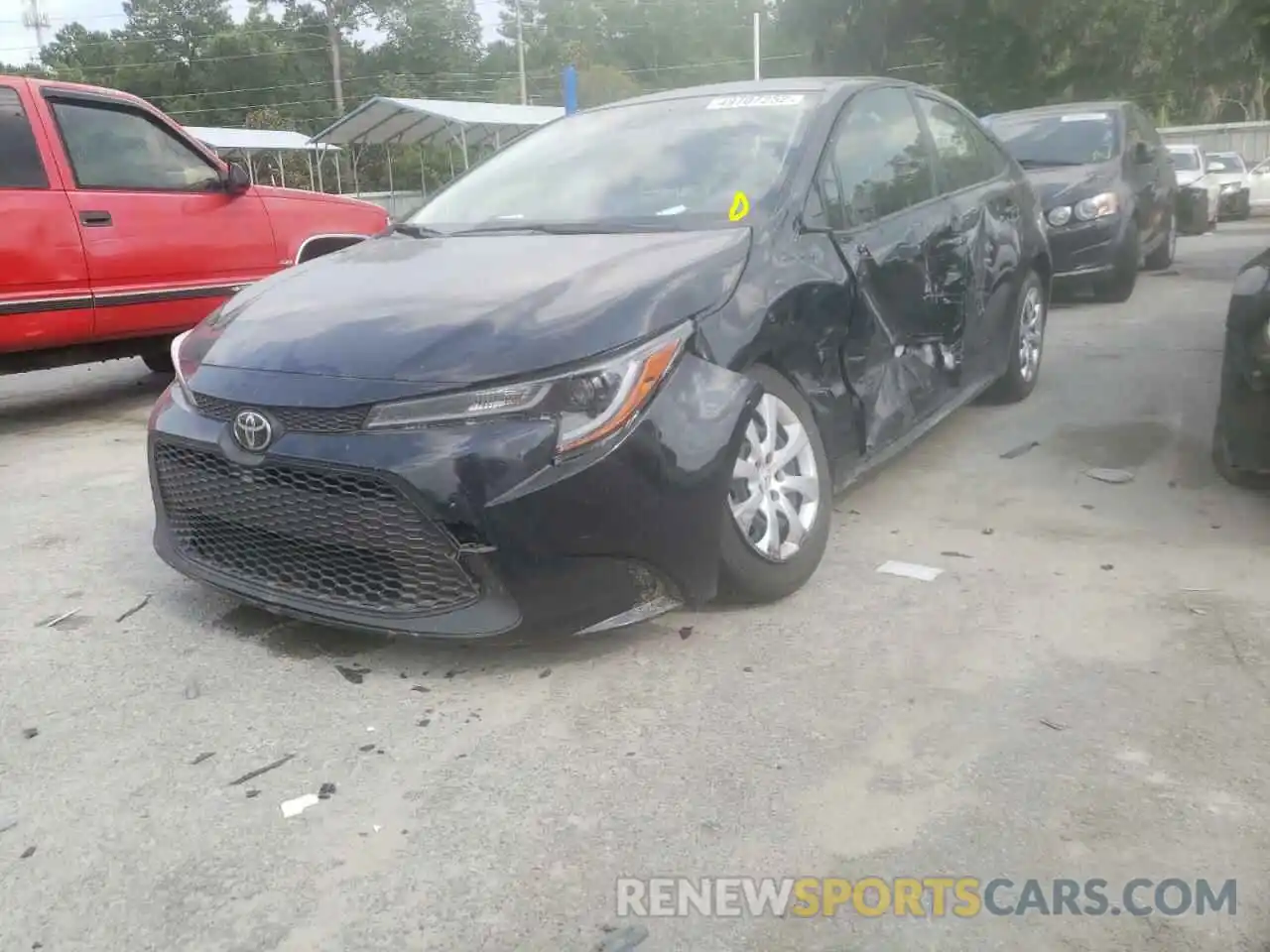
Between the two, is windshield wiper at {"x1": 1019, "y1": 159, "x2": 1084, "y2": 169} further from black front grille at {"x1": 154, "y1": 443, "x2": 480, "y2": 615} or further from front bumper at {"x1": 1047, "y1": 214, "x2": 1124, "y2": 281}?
black front grille at {"x1": 154, "y1": 443, "x2": 480, "y2": 615}

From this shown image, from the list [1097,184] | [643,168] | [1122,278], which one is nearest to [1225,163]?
[1122,278]

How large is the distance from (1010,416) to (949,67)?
3067 centimetres

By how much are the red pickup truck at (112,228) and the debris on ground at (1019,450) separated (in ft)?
14.8

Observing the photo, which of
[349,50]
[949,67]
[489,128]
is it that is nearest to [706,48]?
[349,50]

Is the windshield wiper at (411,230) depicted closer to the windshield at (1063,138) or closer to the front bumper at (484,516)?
the front bumper at (484,516)

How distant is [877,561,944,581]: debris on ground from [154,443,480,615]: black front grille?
153 centimetres

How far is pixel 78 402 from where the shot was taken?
7250 mm

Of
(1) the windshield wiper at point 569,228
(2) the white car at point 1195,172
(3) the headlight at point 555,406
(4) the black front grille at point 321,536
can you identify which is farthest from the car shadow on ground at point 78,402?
(2) the white car at point 1195,172

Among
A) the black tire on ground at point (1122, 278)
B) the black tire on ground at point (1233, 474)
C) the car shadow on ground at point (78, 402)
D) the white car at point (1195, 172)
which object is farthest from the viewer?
the white car at point (1195, 172)

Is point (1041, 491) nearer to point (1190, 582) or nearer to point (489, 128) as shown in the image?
point (1190, 582)

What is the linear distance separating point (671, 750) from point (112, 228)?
4930mm

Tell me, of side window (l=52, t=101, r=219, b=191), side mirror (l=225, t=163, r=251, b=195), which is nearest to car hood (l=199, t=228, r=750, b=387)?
side window (l=52, t=101, r=219, b=191)

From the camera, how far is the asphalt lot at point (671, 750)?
2230 mm

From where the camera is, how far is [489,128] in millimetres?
26469
